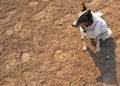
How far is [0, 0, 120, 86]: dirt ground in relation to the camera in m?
5.21

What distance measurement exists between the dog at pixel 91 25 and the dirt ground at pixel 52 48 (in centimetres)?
20

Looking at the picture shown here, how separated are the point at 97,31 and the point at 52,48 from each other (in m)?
1.18

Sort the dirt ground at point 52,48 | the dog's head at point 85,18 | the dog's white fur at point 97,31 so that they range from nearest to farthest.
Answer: the dog's head at point 85,18
the dog's white fur at point 97,31
the dirt ground at point 52,48

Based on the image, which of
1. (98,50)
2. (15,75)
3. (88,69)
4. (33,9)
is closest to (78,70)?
(88,69)

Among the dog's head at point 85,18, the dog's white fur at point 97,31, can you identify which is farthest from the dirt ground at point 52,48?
the dog's head at point 85,18

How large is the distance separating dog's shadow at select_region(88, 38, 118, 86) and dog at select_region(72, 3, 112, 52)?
0.40ft

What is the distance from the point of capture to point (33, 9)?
6.76 meters

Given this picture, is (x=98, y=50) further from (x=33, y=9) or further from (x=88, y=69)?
(x=33, y=9)

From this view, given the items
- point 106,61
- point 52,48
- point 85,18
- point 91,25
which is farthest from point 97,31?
point 52,48

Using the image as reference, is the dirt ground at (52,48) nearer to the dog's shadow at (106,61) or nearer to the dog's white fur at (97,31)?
the dog's shadow at (106,61)

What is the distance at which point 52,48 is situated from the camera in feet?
19.0

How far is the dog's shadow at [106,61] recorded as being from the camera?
5.04 metres

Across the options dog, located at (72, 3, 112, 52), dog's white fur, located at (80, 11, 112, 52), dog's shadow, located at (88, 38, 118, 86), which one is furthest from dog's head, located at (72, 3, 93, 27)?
dog's shadow, located at (88, 38, 118, 86)

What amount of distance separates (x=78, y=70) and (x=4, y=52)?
1786 millimetres
